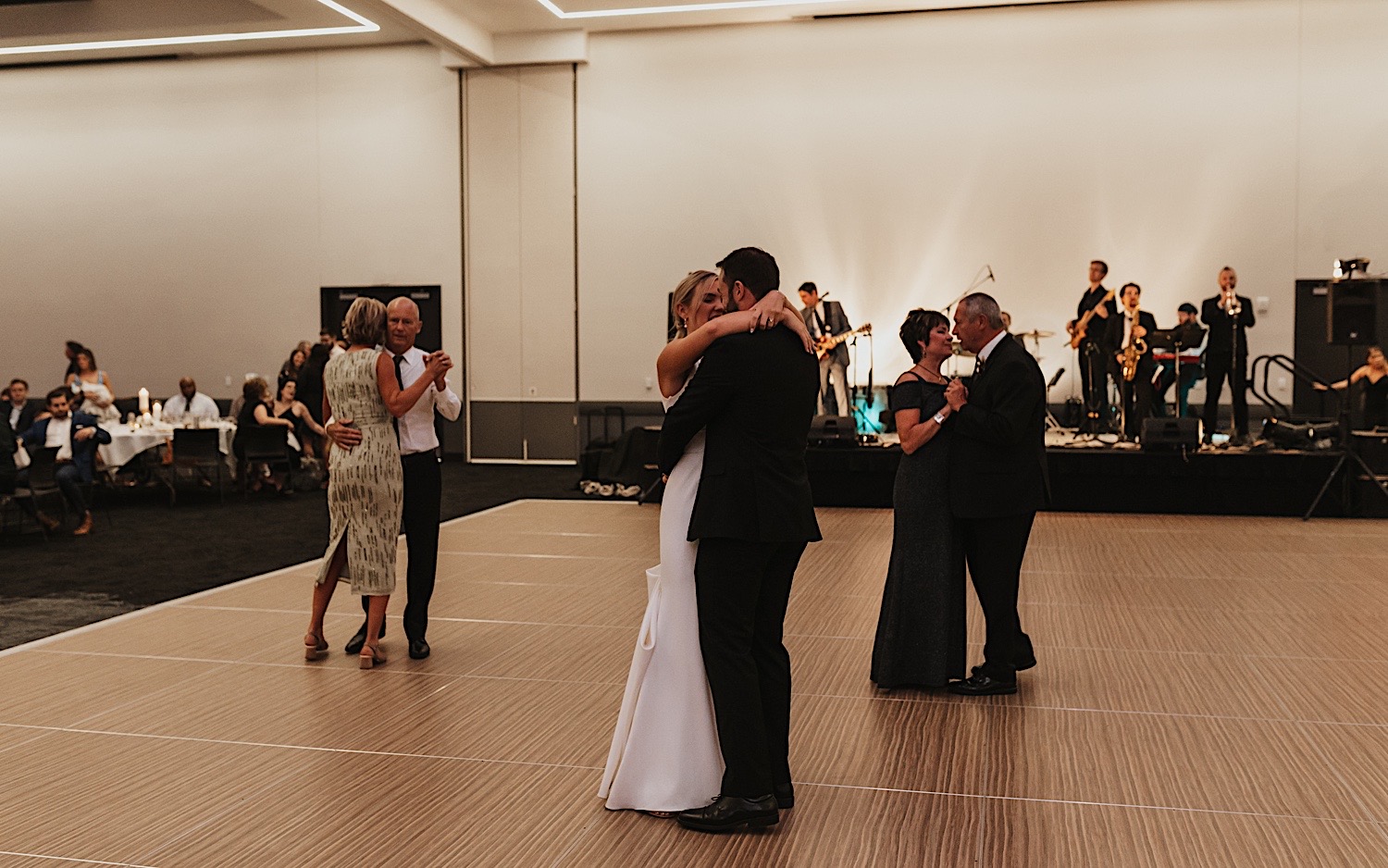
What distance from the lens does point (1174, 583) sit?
7.16 metres

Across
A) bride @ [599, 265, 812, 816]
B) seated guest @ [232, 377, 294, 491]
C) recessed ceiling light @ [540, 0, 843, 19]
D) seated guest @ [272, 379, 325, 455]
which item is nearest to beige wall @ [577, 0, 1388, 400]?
recessed ceiling light @ [540, 0, 843, 19]

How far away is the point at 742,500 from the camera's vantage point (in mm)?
3289

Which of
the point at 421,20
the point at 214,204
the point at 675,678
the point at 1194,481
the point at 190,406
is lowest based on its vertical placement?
the point at 1194,481

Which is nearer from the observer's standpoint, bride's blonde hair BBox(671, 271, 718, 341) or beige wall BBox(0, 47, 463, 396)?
bride's blonde hair BBox(671, 271, 718, 341)

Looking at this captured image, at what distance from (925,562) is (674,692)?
5.60 ft

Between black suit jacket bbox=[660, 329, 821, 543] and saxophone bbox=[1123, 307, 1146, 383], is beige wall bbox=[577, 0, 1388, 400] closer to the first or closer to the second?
saxophone bbox=[1123, 307, 1146, 383]

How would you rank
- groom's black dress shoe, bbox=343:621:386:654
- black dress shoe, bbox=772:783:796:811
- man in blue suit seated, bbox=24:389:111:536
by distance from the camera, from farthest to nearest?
man in blue suit seated, bbox=24:389:111:536 < groom's black dress shoe, bbox=343:621:386:654 < black dress shoe, bbox=772:783:796:811

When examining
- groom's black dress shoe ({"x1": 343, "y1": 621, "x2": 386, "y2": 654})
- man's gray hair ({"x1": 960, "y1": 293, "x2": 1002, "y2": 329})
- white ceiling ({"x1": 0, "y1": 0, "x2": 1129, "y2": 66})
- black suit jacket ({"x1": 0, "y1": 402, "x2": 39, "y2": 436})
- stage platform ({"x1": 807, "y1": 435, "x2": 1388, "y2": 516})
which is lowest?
groom's black dress shoe ({"x1": 343, "y1": 621, "x2": 386, "y2": 654})

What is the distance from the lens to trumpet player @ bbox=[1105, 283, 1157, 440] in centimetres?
1191

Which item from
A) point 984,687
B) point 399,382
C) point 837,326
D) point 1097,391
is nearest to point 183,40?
point 837,326

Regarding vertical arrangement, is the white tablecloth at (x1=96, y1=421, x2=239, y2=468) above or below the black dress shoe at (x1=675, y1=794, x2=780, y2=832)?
above

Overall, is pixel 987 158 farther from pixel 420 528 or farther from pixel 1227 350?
pixel 420 528

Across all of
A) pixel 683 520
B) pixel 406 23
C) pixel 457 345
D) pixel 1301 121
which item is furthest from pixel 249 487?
pixel 1301 121

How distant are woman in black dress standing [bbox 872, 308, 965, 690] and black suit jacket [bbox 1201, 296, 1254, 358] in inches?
349
